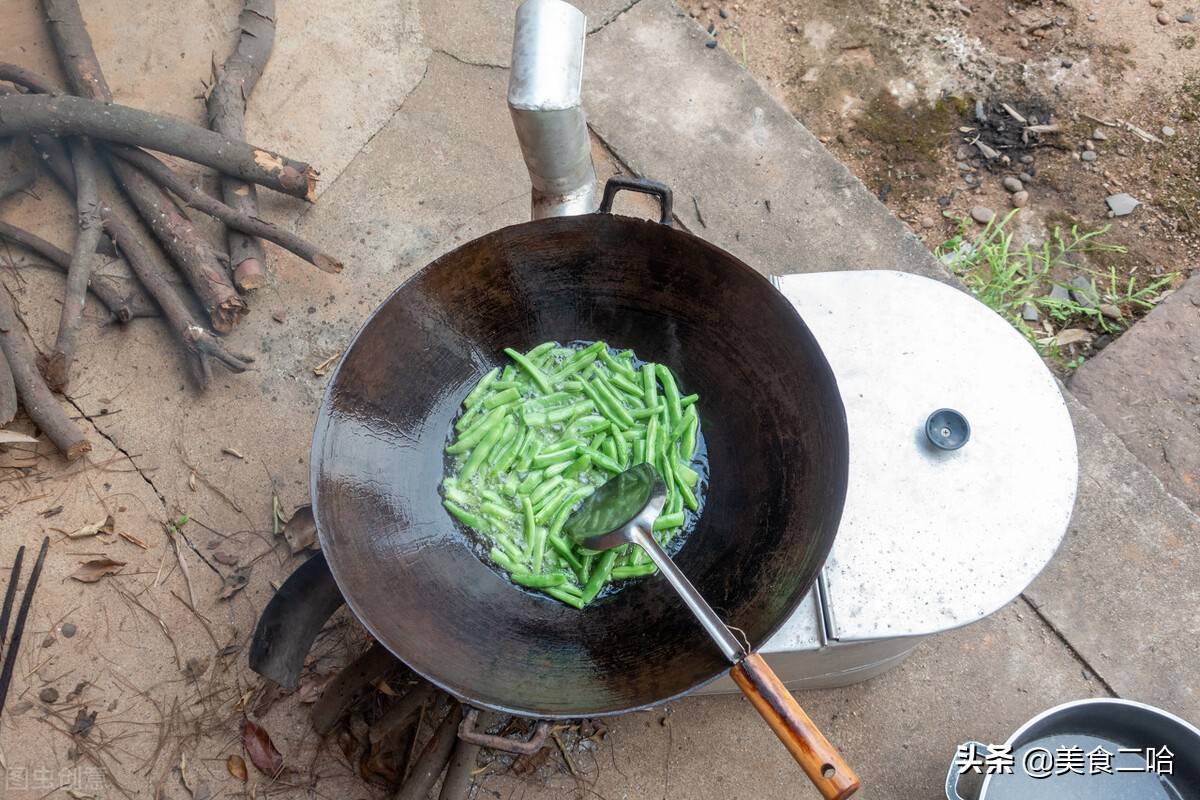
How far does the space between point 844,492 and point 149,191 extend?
11.8ft

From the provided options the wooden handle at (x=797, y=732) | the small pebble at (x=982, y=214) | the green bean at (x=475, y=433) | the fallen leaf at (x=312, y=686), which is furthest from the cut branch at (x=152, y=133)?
the small pebble at (x=982, y=214)

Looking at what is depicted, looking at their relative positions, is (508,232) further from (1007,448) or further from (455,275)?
→ (1007,448)

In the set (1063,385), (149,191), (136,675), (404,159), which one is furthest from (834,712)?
(149,191)

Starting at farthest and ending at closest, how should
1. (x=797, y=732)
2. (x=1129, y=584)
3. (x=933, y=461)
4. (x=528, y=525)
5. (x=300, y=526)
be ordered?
(x=1129, y=584), (x=300, y=526), (x=528, y=525), (x=933, y=461), (x=797, y=732)

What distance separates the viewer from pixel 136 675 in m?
3.21

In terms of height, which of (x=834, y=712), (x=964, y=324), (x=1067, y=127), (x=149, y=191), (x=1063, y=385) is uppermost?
(x=149, y=191)

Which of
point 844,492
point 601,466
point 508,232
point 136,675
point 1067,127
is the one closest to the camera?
point 844,492

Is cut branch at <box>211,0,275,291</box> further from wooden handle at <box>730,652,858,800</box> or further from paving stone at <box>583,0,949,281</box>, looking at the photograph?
wooden handle at <box>730,652,858,800</box>

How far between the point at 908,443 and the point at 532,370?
1.32 metres

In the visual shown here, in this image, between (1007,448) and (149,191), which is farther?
(149,191)

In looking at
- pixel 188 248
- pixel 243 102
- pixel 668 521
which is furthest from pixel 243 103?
pixel 668 521

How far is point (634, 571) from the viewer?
103 inches

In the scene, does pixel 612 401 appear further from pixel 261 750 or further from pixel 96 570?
pixel 96 570

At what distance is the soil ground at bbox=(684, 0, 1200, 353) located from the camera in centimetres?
445
